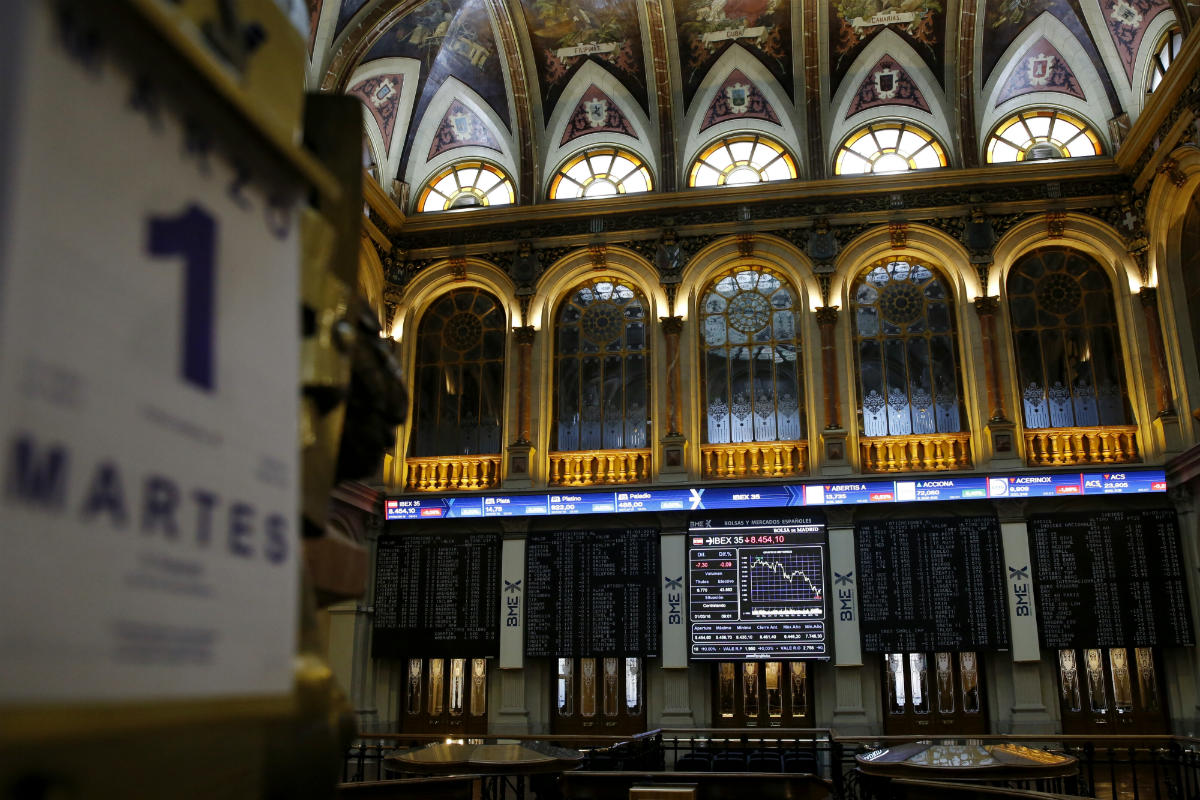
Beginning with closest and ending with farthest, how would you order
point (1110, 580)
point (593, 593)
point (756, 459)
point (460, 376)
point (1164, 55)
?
point (1110, 580), point (1164, 55), point (593, 593), point (756, 459), point (460, 376)

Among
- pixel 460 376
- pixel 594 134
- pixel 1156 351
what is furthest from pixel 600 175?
pixel 1156 351

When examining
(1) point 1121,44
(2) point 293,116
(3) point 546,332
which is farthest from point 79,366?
(1) point 1121,44

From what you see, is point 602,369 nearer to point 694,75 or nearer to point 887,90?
point 694,75

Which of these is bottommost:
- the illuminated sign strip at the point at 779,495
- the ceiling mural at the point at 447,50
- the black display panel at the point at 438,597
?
the black display panel at the point at 438,597

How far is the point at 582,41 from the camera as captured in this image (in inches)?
672

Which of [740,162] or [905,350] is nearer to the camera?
[905,350]

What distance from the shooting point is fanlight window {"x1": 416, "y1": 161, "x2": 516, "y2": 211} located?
1792cm

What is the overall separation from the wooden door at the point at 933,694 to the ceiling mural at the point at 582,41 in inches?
411

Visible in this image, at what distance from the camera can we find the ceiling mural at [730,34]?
16.5 meters

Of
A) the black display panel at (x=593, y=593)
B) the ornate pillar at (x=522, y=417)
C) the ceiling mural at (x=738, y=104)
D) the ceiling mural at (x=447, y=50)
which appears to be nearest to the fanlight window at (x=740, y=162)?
the ceiling mural at (x=738, y=104)

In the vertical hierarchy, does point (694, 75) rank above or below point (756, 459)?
above

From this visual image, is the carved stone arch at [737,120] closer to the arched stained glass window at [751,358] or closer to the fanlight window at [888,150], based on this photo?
the fanlight window at [888,150]

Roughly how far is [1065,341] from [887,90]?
17.4 feet

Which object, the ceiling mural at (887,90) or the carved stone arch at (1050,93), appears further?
the ceiling mural at (887,90)
